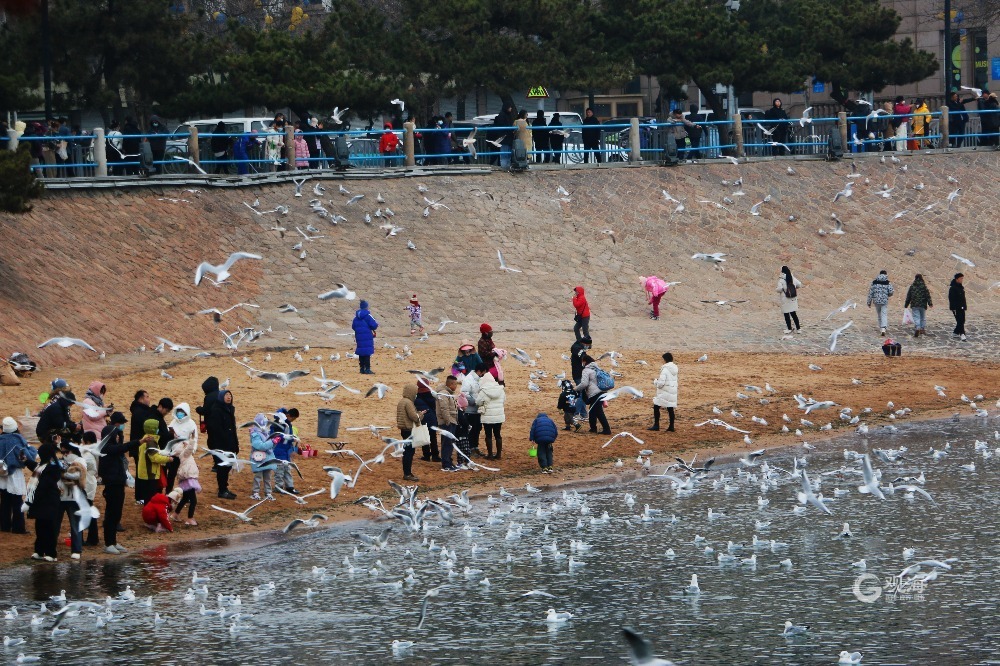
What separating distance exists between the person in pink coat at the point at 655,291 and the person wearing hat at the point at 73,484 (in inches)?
699

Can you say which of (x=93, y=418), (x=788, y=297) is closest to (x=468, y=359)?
(x=93, y=418)

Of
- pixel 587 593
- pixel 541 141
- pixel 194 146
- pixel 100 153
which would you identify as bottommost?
pixel 587 593

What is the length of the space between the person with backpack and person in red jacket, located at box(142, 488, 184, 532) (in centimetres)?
672

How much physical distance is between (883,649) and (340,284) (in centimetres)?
2009

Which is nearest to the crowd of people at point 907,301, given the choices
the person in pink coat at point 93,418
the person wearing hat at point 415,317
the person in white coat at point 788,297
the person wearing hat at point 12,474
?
the person in white coat at point 788,297

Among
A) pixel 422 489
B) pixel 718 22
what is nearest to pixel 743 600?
pixel 422 489

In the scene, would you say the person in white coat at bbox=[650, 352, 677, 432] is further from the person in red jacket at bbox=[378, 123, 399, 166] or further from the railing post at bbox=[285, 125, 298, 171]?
the person in red jacket at bbox=[378, 123, 399, 166]

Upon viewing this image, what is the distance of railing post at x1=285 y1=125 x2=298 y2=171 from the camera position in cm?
3469

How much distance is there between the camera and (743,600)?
14.6 m

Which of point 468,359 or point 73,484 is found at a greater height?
point 468,359

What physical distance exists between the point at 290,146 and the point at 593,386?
48.7 feet

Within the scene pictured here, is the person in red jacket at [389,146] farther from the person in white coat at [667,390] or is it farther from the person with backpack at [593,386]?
the person in white coat at [667,390]

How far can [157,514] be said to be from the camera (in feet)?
57.2

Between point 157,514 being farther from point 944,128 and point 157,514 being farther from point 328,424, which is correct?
point 944,128
